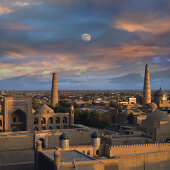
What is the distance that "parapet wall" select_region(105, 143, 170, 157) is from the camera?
17.1m

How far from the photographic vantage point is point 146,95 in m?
48.2

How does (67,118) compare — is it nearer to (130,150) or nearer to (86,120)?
(86,120)

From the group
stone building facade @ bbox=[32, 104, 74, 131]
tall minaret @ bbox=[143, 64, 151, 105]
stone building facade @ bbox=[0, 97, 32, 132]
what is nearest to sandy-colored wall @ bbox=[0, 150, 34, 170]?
stone building facade @ bbox=[0, 97, 32, 132]

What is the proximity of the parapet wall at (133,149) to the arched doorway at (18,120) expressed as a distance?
13562mm

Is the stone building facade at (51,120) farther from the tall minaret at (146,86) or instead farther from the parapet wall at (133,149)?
the tall minaret at (146,86)

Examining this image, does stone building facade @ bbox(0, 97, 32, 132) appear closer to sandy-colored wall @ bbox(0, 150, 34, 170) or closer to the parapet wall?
sandy-colored wall @ bbox(0, 150, 34, 170)

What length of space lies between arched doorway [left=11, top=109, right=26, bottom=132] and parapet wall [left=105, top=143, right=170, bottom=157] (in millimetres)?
13562

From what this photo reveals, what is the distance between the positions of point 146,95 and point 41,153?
117 ft

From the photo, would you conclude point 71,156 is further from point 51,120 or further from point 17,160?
point 51,120

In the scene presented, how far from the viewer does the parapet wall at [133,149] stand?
56.1 feet

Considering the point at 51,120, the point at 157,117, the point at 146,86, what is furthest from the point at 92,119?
the point at 146,86

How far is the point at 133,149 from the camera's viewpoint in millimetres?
17922

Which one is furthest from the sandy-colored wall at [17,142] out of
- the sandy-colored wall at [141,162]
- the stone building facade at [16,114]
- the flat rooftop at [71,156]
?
the sandy-colored wall at [141,162]

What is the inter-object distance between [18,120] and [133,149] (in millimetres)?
15218
